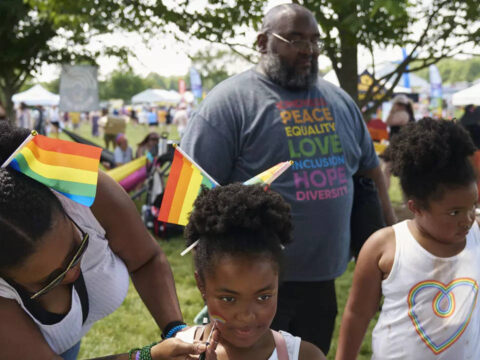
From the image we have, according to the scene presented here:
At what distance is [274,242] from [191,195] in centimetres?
34

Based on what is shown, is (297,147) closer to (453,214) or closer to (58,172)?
(453,214)

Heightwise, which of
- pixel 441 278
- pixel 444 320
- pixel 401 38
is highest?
pixel 401 38

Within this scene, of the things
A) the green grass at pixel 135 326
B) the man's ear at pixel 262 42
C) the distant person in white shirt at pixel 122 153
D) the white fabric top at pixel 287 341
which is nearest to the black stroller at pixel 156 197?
the green grass at pixel 135 326

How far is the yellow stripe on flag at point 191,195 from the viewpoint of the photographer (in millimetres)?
1909

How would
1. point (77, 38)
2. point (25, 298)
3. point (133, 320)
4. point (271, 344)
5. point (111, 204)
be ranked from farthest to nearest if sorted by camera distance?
1. point (77, 38)
2. point (133, 320)
3. point (111, 204)
4. point (271, 344)
5. point (25, 298)

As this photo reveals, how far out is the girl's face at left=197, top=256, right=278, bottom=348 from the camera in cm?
170

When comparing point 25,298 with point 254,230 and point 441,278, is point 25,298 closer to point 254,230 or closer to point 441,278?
point 254,230

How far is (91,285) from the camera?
1.96 m

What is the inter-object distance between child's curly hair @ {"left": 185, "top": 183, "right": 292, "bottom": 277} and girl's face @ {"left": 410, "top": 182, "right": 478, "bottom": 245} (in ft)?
2.31

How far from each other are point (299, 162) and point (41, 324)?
4.84ft

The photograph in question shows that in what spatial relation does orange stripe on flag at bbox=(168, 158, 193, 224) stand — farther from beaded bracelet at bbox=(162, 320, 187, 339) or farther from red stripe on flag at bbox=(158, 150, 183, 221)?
beaded bracelet at bbox=(162, 320, 187, 339)

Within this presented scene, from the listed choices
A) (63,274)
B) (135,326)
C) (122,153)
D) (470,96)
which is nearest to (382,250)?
(63,274)

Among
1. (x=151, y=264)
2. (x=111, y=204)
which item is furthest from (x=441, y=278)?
(x=111, y=204)

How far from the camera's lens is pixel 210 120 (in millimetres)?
2807
